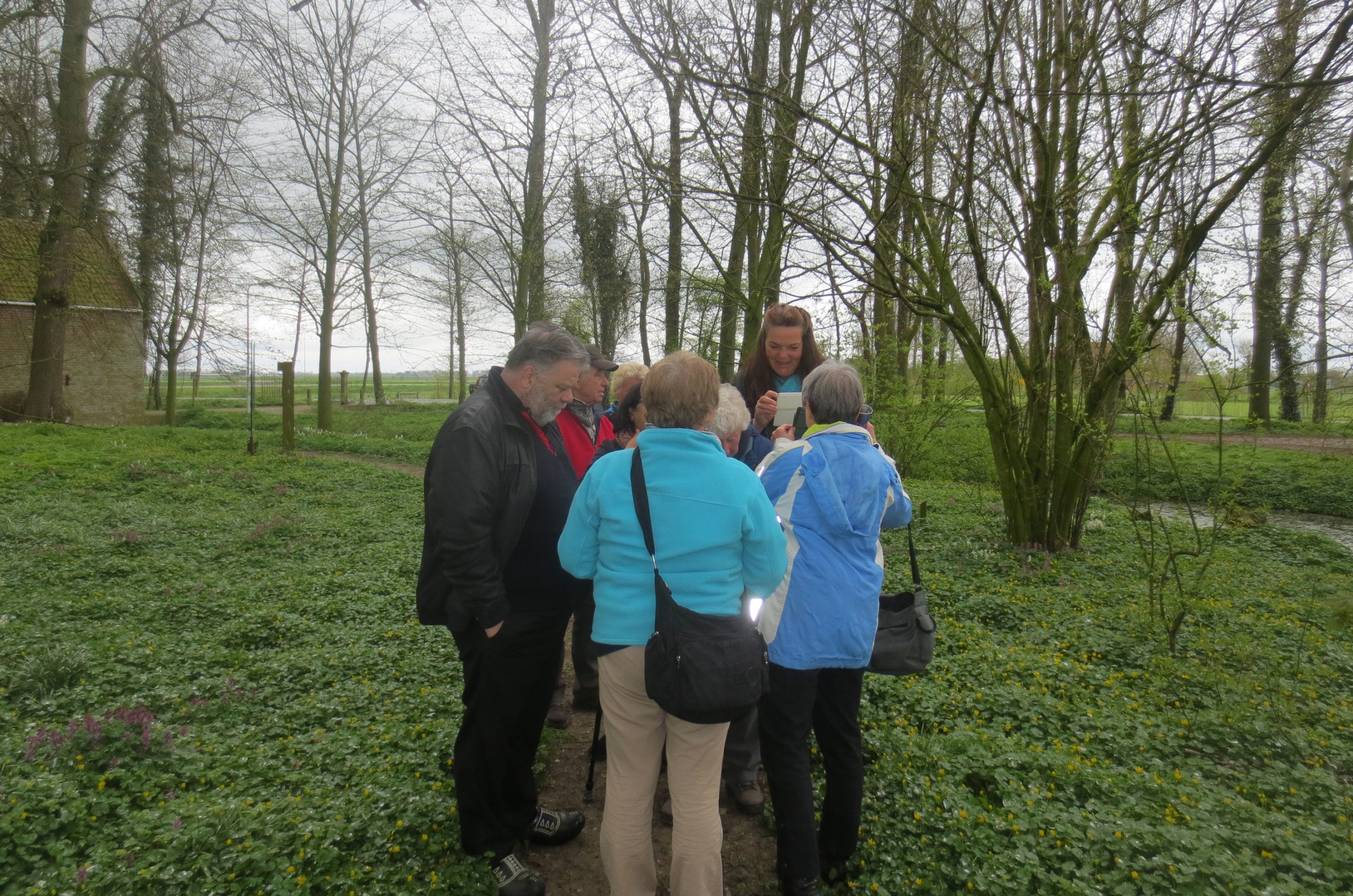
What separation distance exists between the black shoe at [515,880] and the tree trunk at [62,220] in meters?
12.7

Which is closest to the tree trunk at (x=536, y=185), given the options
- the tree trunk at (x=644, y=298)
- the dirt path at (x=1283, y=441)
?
the tree trunk at (x=644, y=298)

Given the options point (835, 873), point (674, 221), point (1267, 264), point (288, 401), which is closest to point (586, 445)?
point (835, 873)

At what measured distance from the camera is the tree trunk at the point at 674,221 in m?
6.50

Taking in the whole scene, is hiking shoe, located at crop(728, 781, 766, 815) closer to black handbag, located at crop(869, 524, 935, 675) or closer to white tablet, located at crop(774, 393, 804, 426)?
black handbag, located at crop(869, 524, 935, 675)

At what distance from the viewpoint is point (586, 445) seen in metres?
3.36

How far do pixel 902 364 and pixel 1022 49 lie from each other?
205 inches

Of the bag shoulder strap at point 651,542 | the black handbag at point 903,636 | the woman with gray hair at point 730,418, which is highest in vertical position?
the woman with gray hair at point 730,418

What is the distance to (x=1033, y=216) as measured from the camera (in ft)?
21.9

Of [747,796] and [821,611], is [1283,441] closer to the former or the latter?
[747,796]

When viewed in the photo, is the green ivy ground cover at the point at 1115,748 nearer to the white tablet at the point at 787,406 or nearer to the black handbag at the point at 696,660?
the black handbag at the point at 696,660

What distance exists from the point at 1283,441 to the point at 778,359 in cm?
1719

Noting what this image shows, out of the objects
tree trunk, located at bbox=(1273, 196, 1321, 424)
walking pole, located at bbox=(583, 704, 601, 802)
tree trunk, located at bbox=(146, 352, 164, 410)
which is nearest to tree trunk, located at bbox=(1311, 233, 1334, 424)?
tree trunk, located at bbox=(1273, 196, 1321, 424)

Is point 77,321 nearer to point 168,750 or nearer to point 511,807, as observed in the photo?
point 168,750

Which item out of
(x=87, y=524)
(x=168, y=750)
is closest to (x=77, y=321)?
(x=87, y=524)
